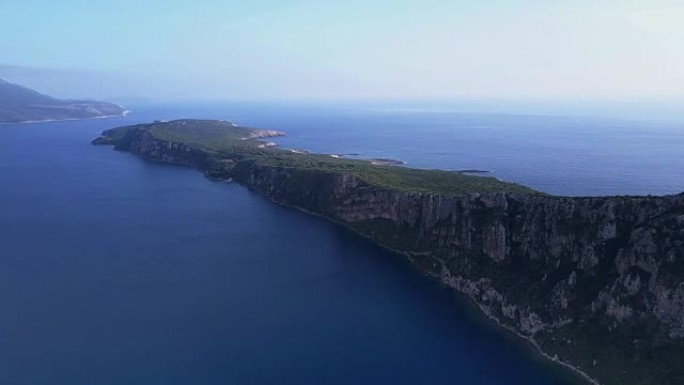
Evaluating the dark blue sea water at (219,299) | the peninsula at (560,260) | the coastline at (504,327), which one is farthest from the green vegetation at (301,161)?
the dark blue sea water at (219,299)

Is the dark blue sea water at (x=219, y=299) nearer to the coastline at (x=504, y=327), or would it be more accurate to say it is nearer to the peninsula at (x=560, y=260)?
the coastline at (x=504, y=327)

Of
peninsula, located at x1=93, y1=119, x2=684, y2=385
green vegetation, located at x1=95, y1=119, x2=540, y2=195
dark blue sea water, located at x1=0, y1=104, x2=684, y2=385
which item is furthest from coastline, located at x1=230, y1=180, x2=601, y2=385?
green vegetation, located at x1=95, y1=119, x2=540, y2=195

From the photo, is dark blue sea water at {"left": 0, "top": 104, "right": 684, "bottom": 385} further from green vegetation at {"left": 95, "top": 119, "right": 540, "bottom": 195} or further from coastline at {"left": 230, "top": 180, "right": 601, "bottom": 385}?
green vegetation at {"left": 95, "top": 119, "right": 540, "bottom": 195}

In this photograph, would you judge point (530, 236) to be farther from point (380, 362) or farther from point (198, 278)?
point (198, 278)

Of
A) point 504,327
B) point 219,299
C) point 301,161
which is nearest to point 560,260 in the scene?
point 504,327

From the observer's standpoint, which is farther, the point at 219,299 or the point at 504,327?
the point at 219,299

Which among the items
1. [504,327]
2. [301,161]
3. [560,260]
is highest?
[301,161]

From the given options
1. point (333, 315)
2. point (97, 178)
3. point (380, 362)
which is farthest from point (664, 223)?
point (97, 178)

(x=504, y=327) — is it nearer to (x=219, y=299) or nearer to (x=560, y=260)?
(x=560, y=260)
